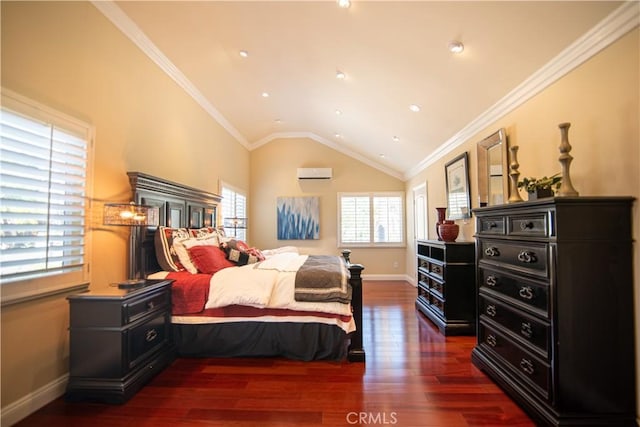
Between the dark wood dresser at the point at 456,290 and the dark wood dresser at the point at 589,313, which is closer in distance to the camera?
the dark wood dresser at the point at 589,313

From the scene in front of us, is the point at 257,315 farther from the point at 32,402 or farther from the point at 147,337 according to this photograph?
the point at 32,402

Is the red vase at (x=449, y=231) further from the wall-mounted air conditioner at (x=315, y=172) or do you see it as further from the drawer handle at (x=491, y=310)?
the wall-mounted air conditioner at (x=315, y=172)

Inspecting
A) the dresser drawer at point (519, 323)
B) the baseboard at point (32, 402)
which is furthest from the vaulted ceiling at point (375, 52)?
the baseboard at point (32, 402)

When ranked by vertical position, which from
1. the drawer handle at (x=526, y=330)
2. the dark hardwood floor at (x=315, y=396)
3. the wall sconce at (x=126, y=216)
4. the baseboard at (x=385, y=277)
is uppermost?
the wall sconce at (x=126, y=216)

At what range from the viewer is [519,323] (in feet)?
6.49

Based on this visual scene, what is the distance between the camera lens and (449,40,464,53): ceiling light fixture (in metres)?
2.41

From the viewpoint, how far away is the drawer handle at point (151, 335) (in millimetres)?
2303

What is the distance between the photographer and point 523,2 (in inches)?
76.0

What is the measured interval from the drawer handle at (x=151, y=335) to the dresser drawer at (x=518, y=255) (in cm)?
283

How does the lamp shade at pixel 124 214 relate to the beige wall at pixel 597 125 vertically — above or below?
below

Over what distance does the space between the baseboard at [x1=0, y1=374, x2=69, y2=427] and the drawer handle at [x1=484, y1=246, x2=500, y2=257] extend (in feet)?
11.2

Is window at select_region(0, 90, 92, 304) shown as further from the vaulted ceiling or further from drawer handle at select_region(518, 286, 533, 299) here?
drawer handle at select_region(518, 286, 533, 299)

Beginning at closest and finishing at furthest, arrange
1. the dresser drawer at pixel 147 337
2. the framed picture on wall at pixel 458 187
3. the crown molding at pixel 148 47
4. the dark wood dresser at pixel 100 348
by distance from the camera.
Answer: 1. the dark wood dresser at pixel 100 348
2. the dresser drawer at pixel 147 337
3. the crown molding at pixel 148 47
4. the framed picture on wall at pixel 458 187

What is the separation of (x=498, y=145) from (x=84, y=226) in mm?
3940
